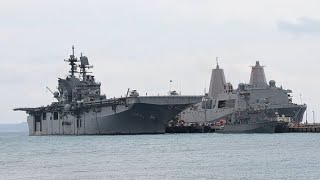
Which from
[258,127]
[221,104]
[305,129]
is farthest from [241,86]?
[258,127]

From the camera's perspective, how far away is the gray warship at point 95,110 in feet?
343

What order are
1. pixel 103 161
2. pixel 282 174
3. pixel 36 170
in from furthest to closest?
pixel 103 161, pixel 36 170, pixel 282 174

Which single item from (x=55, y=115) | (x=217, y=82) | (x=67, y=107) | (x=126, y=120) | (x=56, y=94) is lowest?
(x=126, y=120)

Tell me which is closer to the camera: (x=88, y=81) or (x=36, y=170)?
(x=36, y=170)

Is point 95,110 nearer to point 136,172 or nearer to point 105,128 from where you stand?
point 105,128

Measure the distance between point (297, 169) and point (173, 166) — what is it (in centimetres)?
852

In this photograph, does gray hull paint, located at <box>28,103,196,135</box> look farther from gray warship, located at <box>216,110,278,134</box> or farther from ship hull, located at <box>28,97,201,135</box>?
gray warship, located at <box>216,110,278,134</box>

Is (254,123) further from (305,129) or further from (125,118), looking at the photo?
(125,118)

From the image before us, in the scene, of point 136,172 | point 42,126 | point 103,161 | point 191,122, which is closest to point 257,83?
point 191,122

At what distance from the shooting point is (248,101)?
13762cm

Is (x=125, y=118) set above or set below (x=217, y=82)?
below

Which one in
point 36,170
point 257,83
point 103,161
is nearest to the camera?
point 36,170

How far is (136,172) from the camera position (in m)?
50.5

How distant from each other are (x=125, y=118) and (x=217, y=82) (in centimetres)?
5054
